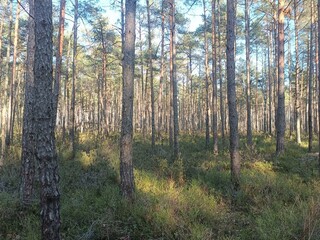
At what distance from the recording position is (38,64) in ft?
13.2

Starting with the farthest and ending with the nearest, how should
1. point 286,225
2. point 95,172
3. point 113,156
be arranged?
point 113,156, point 95,172, point 286,225

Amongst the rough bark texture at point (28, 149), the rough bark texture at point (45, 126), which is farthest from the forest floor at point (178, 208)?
the rough bark texture at point (45, 126)

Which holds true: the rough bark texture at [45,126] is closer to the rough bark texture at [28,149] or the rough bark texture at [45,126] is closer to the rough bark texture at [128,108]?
the rough bark texture at [28,149]

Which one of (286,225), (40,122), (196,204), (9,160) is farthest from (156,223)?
(9,160)

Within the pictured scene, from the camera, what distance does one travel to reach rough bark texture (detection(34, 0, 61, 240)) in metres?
3.94

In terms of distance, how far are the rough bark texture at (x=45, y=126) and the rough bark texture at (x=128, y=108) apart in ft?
9.57

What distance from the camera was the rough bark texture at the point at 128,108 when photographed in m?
6.88

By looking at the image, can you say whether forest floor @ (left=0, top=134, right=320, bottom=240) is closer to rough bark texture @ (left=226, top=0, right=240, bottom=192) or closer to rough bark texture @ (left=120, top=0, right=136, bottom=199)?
rough bark texture @ (left=226, top=0, right=240, bottom=192)

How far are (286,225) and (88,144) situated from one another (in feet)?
45.9

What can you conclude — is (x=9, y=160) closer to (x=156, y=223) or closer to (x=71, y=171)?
(x=71, y=171)

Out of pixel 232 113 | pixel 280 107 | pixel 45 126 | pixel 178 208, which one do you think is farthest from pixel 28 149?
pixel 280 107

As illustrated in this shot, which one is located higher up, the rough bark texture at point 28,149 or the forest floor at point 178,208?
the rough bark texture at point 28,149

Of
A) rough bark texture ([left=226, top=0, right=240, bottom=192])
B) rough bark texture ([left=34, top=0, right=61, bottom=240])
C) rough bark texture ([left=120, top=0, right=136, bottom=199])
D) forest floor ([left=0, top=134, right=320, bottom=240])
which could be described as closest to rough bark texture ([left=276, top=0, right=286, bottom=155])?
forest floor ([left=0, top=134, right=320, bottom=240])

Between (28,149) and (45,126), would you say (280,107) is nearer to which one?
(28,149)
